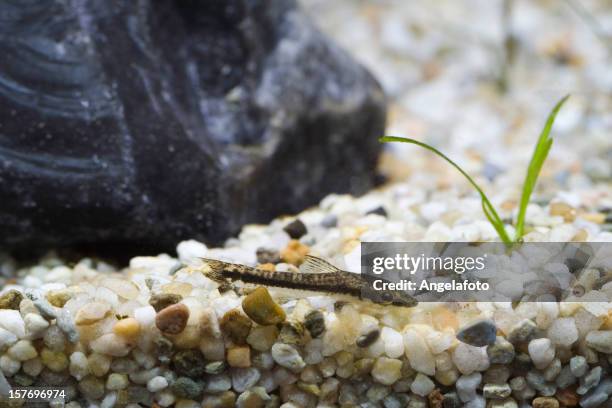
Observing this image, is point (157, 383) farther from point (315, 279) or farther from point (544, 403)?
point (544, 403)

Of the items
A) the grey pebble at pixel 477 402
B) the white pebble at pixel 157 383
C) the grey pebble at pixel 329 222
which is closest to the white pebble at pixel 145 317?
the white pebble at pixel 157 383

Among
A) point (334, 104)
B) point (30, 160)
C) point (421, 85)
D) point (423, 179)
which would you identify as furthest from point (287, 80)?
point (421, 85)

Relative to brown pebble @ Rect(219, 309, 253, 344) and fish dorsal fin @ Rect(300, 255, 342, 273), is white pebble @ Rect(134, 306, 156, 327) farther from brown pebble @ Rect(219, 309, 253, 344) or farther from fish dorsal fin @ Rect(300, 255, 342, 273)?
fish dorsal fin @ Rect(300, 255, 342, 273)

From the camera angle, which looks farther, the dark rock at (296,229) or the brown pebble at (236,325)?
the dark rock at (296,229)

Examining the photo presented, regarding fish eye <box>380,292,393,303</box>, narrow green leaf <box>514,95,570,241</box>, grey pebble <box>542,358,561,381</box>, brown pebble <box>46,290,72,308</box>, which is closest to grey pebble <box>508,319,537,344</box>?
grey pebble <box>542,358,561,381</box>

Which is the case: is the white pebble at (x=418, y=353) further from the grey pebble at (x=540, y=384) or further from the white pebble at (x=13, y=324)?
the white pebble at (x=13, y=324)

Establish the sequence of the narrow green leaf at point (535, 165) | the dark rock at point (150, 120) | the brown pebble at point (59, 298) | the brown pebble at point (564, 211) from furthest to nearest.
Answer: the brown pebble at point (564, 211) → the dark rock at point (150, 120) → the narrow green leaf at point (535, 165) → the brown pebble at point (59, 298)
